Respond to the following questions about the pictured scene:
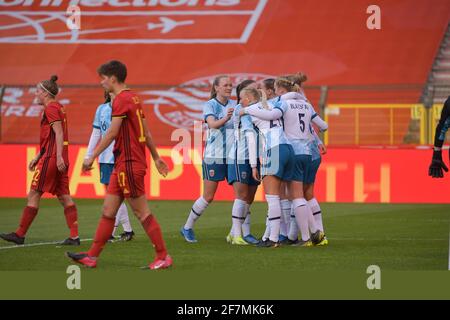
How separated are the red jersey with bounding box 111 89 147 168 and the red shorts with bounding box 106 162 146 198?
5 cm

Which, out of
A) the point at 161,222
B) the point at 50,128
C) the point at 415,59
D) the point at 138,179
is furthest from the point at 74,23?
the point at 138,179

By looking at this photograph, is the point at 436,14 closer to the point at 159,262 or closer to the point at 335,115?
the point at 335,115

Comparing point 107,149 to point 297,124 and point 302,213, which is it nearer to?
point 297,124

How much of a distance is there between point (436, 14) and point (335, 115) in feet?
27.8

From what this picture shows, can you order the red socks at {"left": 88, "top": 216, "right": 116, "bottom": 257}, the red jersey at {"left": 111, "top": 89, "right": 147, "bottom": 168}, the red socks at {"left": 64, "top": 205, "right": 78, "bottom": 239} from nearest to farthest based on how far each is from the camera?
the red jersey at {"left": 111, "top": 89, "right": 147, "bottom": 168}, the red socks at {"left": 88, "top": 216, "right": 116, "bottom": 257}, the red socks at {"left": 64, "top": 205, "right": 78, "bottom": 239}

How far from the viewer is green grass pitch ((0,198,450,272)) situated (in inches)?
402

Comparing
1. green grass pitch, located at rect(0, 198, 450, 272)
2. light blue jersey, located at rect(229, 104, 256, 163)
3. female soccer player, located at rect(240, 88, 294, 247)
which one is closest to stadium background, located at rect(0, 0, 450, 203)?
green grass pitch, located at rect(0, 198, 450, 272)

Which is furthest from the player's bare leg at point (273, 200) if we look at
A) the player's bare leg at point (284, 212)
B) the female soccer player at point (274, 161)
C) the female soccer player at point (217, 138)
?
the female soccer player at point (217, 138)

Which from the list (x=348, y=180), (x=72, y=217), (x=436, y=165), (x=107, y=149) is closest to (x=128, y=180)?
(x=72, y=217)

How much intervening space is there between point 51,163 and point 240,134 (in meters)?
2.11

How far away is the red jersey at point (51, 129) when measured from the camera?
11656mm

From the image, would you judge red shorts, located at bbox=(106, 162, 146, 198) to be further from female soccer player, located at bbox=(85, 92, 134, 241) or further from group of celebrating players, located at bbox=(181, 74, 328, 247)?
female soccer player, located at bbox=(85, 92, 134, 241)

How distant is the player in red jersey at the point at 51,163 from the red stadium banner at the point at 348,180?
8531 mm

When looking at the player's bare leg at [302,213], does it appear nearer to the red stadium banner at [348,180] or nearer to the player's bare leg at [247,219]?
the player's bare leg at [247,219]
